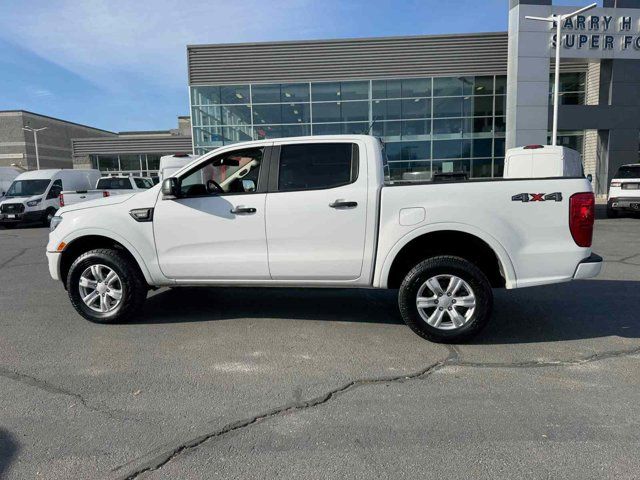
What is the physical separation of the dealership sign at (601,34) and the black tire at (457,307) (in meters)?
22.2

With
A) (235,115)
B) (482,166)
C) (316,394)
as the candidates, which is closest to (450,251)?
(316,394)

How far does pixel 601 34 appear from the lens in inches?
873

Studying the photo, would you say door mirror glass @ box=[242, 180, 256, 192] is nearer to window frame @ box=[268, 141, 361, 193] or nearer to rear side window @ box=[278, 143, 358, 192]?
window frame @ box=[268, 141, 361, 193]

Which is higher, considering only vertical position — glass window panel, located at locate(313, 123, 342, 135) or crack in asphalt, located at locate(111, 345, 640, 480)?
glass window panel, located at locate(313, 123, 342, 135)

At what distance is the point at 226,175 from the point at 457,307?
2730mm

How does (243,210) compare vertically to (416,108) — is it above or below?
below

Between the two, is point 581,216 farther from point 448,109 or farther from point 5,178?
point 5,178

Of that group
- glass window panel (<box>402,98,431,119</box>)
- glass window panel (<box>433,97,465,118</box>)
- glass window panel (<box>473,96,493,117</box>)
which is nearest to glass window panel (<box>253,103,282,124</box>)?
glass window panel (<box>402,98,431,119</box>)

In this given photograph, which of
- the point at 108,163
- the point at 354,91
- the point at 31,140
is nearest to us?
the point at 354,91

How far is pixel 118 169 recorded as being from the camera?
35562 mm

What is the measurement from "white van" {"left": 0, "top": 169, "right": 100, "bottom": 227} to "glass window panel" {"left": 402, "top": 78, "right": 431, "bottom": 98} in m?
17.3

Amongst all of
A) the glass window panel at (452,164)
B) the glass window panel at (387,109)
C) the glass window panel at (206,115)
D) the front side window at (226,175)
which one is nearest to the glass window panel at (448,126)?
the glass window panel at (452,164)

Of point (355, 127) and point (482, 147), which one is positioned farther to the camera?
point (355, 127)

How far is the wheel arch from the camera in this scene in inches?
172
